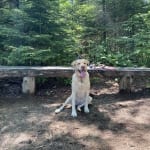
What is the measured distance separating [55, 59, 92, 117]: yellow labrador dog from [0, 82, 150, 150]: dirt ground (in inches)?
6.6

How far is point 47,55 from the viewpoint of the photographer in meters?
7.17

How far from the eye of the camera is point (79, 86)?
5387mm

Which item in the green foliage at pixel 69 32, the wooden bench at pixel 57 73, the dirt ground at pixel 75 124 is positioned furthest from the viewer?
the green foliage at pixel 69 32

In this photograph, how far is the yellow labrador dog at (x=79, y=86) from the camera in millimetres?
5285

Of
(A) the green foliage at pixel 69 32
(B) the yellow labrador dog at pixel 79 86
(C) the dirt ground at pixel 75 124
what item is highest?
(A) the green foliage at pixel 69 32

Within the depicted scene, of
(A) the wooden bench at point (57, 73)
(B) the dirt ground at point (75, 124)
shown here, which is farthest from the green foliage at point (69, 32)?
(B) the dirt ground at point (75, 124)

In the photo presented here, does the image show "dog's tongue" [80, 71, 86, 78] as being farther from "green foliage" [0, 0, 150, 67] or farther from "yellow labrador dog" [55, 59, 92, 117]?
"green foliage" [0, 0, 150, 67]

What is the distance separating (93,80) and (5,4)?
3.34 m

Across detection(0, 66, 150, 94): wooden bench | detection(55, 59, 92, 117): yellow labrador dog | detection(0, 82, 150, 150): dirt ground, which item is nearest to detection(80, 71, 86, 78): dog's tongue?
detection(55, 59, 92, 117): yellow labrador dog

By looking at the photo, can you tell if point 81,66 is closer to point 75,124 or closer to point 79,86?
point 79,86

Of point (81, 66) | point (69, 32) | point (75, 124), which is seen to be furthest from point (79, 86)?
point (69, 32)

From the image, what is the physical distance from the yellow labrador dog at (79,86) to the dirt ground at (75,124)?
17cm

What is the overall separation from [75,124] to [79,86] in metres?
0.80

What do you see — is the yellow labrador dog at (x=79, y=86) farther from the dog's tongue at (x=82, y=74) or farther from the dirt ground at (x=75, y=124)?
the dirt ground at (x=75, y=124)
